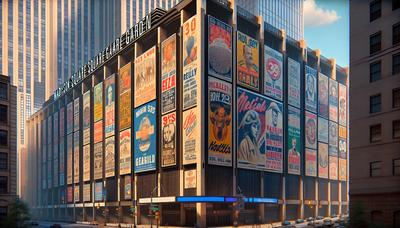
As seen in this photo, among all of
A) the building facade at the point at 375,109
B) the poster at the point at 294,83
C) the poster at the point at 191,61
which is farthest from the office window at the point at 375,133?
the poster at the point at 294,83

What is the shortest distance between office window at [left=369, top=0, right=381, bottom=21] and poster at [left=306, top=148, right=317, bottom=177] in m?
69.7

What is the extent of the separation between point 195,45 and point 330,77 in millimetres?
59785

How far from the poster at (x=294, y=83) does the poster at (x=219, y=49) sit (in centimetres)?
2559

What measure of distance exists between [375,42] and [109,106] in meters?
83.9

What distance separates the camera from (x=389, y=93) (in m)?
44.3

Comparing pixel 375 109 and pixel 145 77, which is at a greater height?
pixel 145 77

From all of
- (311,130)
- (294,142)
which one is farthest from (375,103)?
(311,130)

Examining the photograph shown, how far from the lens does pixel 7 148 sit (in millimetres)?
70938

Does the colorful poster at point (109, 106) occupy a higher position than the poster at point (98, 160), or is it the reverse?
the colorful poster at point (109, 106)

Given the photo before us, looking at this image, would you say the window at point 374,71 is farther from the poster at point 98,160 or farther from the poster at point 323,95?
the poster at point 98,160

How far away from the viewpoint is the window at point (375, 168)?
44006 millimetres

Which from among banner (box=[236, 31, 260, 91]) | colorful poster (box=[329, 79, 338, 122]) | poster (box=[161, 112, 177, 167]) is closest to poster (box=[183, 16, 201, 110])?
poster (box=[161, 112, 177, 167])

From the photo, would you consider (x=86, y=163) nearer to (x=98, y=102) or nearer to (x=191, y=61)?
(x=98, y=102)

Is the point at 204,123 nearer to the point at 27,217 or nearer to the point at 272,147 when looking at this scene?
the point at 272,147
